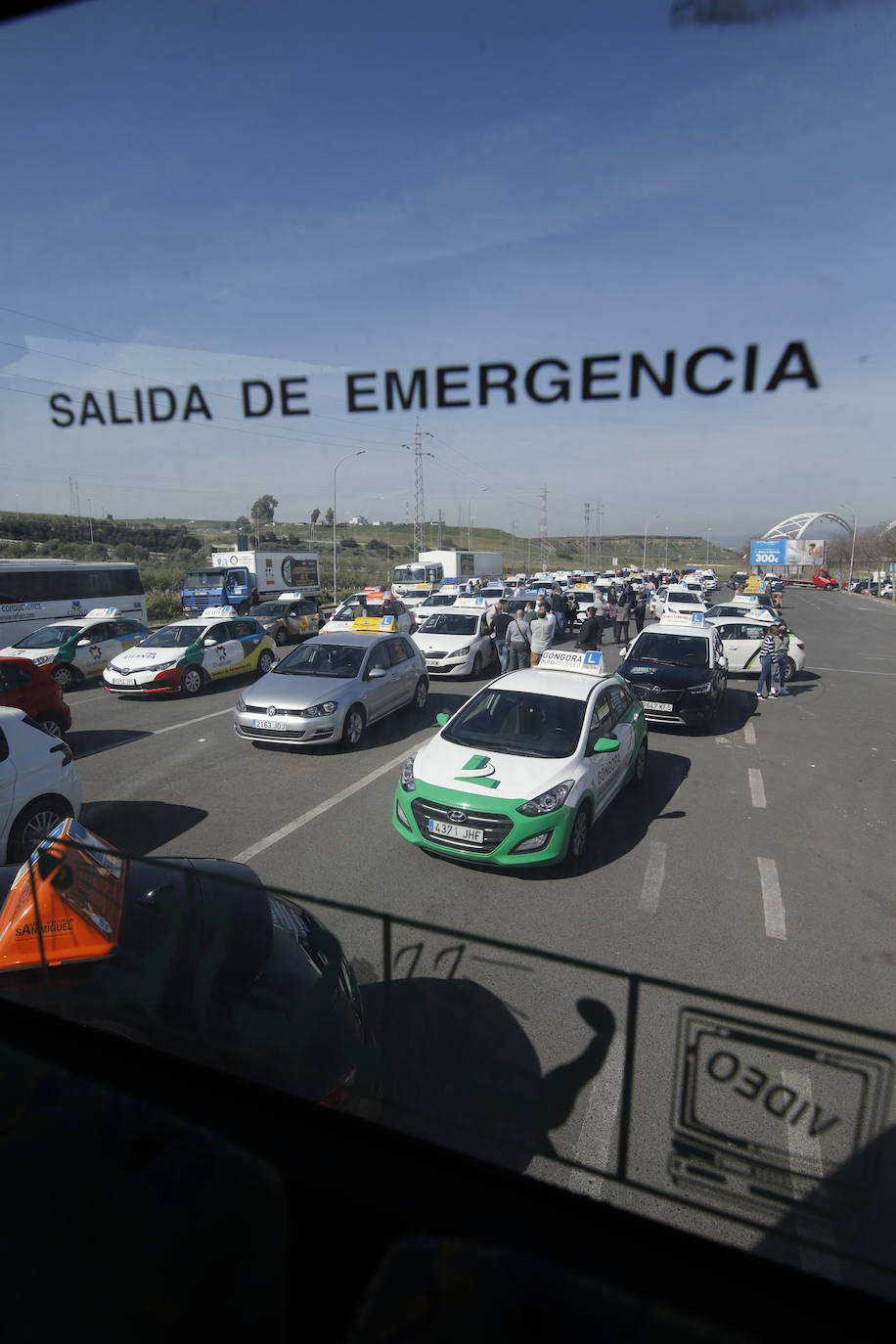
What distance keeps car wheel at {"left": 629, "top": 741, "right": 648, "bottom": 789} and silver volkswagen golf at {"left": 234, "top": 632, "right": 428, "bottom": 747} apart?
3.67 m

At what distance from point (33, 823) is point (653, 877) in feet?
16.2

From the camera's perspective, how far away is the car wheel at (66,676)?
14.5 meters

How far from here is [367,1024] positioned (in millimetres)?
2754

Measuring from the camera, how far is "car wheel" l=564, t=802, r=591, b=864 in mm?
5762

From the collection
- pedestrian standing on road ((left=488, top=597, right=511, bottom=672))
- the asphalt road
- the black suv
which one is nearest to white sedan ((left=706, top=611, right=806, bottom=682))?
the asphalt road

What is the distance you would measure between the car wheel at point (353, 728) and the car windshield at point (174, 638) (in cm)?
549

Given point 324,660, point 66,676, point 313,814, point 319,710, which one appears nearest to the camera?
point 313,814

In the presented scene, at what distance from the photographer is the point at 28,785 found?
582 cm

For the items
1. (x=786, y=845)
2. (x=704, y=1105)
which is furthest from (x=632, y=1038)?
(x=786, y=845)

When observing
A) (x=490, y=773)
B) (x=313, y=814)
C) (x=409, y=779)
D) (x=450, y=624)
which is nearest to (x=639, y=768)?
(x=490, y=773)

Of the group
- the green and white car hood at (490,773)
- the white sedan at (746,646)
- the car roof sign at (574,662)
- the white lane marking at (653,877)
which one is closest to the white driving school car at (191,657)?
the car roof sign at (574,662)

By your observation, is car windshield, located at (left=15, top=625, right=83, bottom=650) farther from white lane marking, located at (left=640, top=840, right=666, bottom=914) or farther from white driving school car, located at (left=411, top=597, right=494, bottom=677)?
white lane marking, located at (left=640, top=840, right=666, bottom=914)

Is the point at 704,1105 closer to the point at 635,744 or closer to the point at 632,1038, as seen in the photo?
the point at 632,1038

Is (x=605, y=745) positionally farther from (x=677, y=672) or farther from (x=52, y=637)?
(x=52, y=637)
